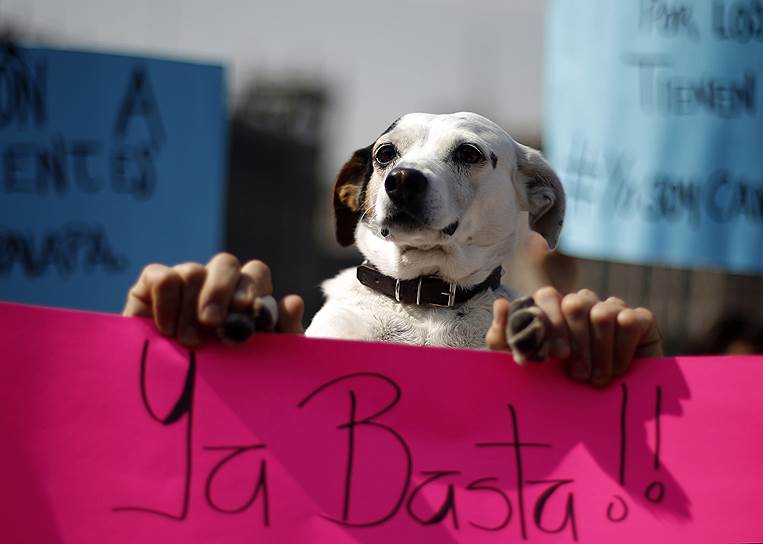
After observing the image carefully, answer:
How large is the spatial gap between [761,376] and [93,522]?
131 centimetres

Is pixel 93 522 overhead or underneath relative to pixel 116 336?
underneath

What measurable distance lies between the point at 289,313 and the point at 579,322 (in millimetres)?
542

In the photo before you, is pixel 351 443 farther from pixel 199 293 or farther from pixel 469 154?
pixel 469 154

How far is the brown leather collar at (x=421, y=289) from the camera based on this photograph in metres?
2.27

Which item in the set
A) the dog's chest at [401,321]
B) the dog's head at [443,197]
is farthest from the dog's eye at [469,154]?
the dog's chest at [401,321]

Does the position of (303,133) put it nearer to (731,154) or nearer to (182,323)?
(731,154)

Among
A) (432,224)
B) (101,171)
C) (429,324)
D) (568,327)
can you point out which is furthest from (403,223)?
(101,171)

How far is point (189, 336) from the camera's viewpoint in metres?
1.67

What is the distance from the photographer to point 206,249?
4312mm

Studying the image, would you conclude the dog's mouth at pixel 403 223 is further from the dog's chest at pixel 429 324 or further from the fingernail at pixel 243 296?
the fingernail at pixel 243 296

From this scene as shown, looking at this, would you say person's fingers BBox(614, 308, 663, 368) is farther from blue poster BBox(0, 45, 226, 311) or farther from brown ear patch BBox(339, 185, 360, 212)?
blue poster BBox(0, 45, 226, 311)

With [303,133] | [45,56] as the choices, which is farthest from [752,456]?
[303,133]

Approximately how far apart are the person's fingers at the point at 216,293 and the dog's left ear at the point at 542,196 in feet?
4.22

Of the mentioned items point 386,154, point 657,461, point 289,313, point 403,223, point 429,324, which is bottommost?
point 657,461
